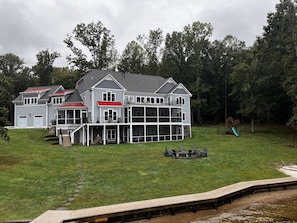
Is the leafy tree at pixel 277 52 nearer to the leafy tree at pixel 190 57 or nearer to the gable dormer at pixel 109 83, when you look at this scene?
the leafy tree at pixel 190 57

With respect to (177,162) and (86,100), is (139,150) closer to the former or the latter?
(177,162)

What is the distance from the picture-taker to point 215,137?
36.8m

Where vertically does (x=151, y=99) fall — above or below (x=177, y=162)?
above

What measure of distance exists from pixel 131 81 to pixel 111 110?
6548mm

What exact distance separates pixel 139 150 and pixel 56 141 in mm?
9917

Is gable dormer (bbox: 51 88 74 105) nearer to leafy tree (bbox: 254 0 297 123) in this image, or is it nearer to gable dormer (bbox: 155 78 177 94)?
gable dormer (bbox: 155 78 177 94)

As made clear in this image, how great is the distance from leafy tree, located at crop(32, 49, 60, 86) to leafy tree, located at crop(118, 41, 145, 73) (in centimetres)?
1517

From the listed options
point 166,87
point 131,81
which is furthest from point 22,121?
point 166,87

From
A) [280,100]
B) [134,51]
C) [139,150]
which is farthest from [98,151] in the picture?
[134,51]

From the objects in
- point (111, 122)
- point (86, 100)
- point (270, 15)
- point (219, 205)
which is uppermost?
point (270, 15)

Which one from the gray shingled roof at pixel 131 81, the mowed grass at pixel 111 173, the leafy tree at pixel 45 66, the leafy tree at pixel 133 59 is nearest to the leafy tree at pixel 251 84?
the mowed grass at pixel 111 173

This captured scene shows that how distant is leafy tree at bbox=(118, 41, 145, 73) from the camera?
194ft

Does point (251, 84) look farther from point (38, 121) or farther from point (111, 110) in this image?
point (38, 121)

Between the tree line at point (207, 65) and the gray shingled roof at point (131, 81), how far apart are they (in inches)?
481
